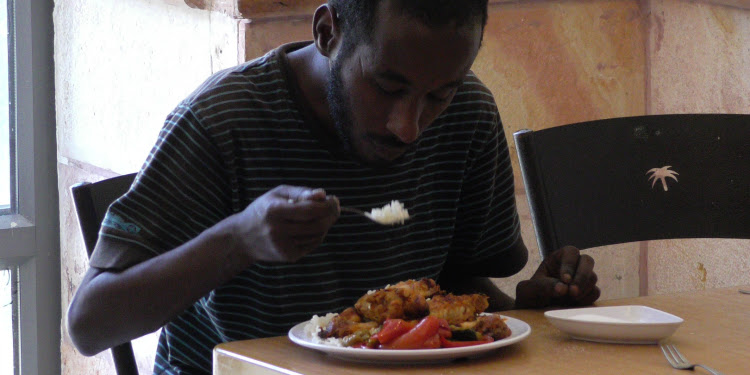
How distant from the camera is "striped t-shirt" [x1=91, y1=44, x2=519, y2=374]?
1250 mm

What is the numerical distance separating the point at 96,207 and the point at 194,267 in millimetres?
288

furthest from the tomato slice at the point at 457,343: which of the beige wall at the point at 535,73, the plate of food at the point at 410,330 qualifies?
the beige wall at the point at 535,73

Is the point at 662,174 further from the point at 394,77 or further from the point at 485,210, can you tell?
the point at 394,77

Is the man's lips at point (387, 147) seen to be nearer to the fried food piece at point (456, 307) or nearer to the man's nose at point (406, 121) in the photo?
the man's nose at point (406, 121)

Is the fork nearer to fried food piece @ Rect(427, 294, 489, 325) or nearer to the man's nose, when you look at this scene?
fried food piece @ Rect(427, 294, 489, 325)

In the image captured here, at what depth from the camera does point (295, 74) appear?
1409 millimetres

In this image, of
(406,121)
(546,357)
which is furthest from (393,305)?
(406,121)

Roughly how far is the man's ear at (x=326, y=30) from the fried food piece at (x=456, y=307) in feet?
1.45

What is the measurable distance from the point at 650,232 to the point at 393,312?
0.70 meters

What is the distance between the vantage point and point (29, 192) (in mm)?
2385

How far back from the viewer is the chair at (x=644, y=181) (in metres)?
1.48

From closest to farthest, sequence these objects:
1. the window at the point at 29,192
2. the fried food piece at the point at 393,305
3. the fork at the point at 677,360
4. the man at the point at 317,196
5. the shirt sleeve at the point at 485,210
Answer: the fork at the point at 677,360, the fried food piece at the point at 393,305, the man at the point at 317,196, the shirt sleeve at the point at 485,210, the window at the point at 29,192

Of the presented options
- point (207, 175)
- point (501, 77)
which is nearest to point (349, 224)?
point (207, 175)

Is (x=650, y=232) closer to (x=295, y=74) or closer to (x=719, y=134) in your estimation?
(x=719, y=134)
